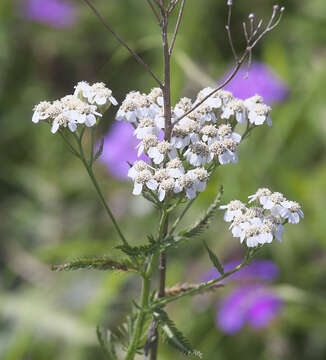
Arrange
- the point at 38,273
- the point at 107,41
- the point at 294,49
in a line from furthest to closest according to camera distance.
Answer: the point at 107,41
the point at 294,49
the point at 38,273

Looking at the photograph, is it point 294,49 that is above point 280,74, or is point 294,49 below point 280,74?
above

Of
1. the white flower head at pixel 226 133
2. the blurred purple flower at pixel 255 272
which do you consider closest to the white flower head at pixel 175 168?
the white flower head at pixel 226 133

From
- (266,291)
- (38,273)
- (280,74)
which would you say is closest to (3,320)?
(38,273)

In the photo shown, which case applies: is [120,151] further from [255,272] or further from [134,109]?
[134,109]

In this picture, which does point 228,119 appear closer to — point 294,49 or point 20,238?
point 20,238

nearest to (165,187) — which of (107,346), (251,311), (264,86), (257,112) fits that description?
(257,112)

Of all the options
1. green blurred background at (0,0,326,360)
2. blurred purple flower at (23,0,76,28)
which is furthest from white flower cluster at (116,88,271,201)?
blurred purple flower at (23,0,76,28)

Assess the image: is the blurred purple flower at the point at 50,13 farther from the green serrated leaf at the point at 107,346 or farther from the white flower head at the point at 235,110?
the green serrated leaf at the point at 107,346
